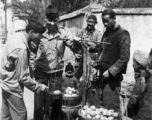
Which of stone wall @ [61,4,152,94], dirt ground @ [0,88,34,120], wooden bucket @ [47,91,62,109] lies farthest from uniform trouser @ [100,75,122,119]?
stone wall @ [61,4,152,94]

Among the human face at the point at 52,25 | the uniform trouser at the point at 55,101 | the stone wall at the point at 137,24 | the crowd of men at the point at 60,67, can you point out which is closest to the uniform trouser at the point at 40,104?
the crowd of men at the point at 60,67

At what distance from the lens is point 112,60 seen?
409 cm

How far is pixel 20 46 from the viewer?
3.32 meters

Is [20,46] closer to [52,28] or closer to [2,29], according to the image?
[52,28]

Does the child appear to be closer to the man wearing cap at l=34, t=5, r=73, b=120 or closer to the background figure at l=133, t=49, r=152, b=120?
the man wearing cap at l=34, t=5, r=73, b=120

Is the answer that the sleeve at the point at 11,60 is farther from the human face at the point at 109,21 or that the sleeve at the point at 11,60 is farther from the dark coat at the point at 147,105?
Result: the dark coat at the point at 147,105

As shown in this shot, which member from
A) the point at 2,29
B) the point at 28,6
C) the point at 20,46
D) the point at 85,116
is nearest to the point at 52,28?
the point at 20,46

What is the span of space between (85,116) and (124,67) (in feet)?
4.01

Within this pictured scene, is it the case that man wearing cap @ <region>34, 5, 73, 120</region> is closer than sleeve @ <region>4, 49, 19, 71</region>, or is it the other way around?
sleeve @ <region>4, 49, 19, 71</region>

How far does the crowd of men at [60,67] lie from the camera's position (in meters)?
3.29

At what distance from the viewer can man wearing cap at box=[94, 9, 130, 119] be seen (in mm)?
3918

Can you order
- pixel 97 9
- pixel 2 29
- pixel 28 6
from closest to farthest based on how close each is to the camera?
pixel 97 9, pixel 28 6, pixel 2 29

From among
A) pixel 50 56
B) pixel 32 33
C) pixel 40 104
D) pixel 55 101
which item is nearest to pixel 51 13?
pixel 50 56

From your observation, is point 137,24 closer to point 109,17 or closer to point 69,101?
point 109,17
